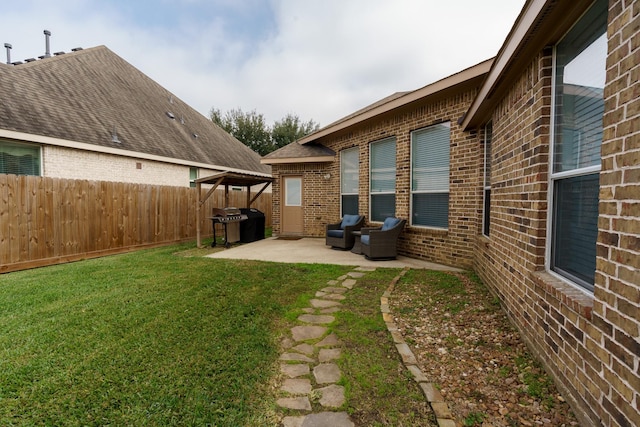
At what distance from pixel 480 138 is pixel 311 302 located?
406cm

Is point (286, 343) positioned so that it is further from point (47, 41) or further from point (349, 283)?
point (47, 41)

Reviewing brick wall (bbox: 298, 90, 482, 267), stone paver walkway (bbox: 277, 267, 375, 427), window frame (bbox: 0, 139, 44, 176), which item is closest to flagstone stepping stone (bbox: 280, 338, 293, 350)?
stone paver walkway (bbox: 277, 267, 375, 427)

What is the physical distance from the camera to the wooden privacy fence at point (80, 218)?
245 inches

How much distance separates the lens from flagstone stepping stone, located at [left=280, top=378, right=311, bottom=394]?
2256 millimetres

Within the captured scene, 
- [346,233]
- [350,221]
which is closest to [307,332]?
[346,233]

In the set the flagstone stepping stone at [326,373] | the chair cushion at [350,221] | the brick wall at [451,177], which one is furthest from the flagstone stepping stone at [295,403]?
the chair cushion at [350,221]

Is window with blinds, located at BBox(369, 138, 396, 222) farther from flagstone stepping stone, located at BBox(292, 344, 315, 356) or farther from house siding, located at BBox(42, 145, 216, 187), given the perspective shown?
house siding, located at BBox(42, 145, 216, 187)

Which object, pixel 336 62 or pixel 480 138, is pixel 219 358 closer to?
pixel 480 138

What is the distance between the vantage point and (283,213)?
440 inches

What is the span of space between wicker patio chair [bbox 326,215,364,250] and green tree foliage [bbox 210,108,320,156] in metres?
23.5

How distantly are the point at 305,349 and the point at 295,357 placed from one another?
0.16m

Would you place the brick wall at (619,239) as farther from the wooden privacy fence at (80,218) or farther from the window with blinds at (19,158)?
the window with blinds at (19,158)

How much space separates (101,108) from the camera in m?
11.0

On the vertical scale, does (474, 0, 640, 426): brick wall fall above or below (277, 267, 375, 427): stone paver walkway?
above
